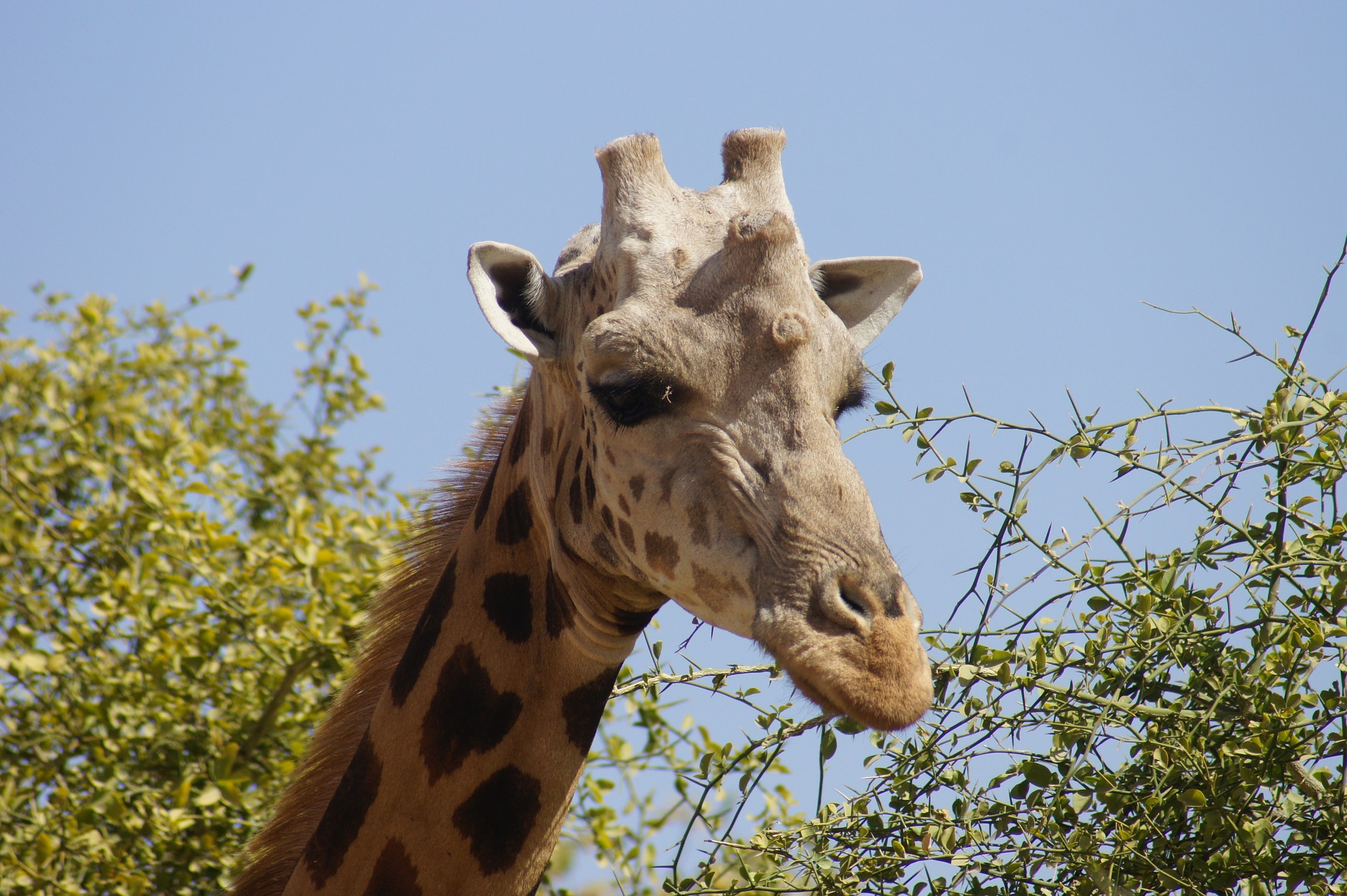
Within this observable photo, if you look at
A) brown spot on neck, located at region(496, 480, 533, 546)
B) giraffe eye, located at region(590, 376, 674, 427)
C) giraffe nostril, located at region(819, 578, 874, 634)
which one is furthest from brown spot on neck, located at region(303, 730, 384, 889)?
giraffe nostril, located at region(819, 578, 874, 634)

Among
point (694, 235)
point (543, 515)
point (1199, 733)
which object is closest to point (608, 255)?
point (694, 235)

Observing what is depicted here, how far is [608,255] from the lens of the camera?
2674 millimetres

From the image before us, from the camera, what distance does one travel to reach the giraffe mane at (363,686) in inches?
119

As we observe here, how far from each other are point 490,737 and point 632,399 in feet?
2.70

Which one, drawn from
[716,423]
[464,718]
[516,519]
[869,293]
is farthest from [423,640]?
[869,293]

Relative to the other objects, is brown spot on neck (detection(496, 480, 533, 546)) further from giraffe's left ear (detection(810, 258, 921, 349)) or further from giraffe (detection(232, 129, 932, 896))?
giraffe's left ear (detection(810, 258, 921, 349))

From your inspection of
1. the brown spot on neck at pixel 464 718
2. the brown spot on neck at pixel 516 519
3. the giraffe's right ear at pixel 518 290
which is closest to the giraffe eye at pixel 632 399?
the giraffe's right ear at pixel 518 290

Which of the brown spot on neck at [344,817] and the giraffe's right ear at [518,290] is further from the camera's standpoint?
the brown spot on neck at [344,817]

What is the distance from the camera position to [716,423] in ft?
7.73

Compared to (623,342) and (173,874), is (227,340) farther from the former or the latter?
(623,342)

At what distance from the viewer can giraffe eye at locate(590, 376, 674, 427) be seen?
95.3 inches

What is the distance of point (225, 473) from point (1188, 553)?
4244mm

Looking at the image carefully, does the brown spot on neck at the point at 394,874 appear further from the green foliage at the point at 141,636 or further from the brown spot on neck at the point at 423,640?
the green foliage at the point at 141,636

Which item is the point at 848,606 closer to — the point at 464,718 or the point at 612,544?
the point at 612,544
